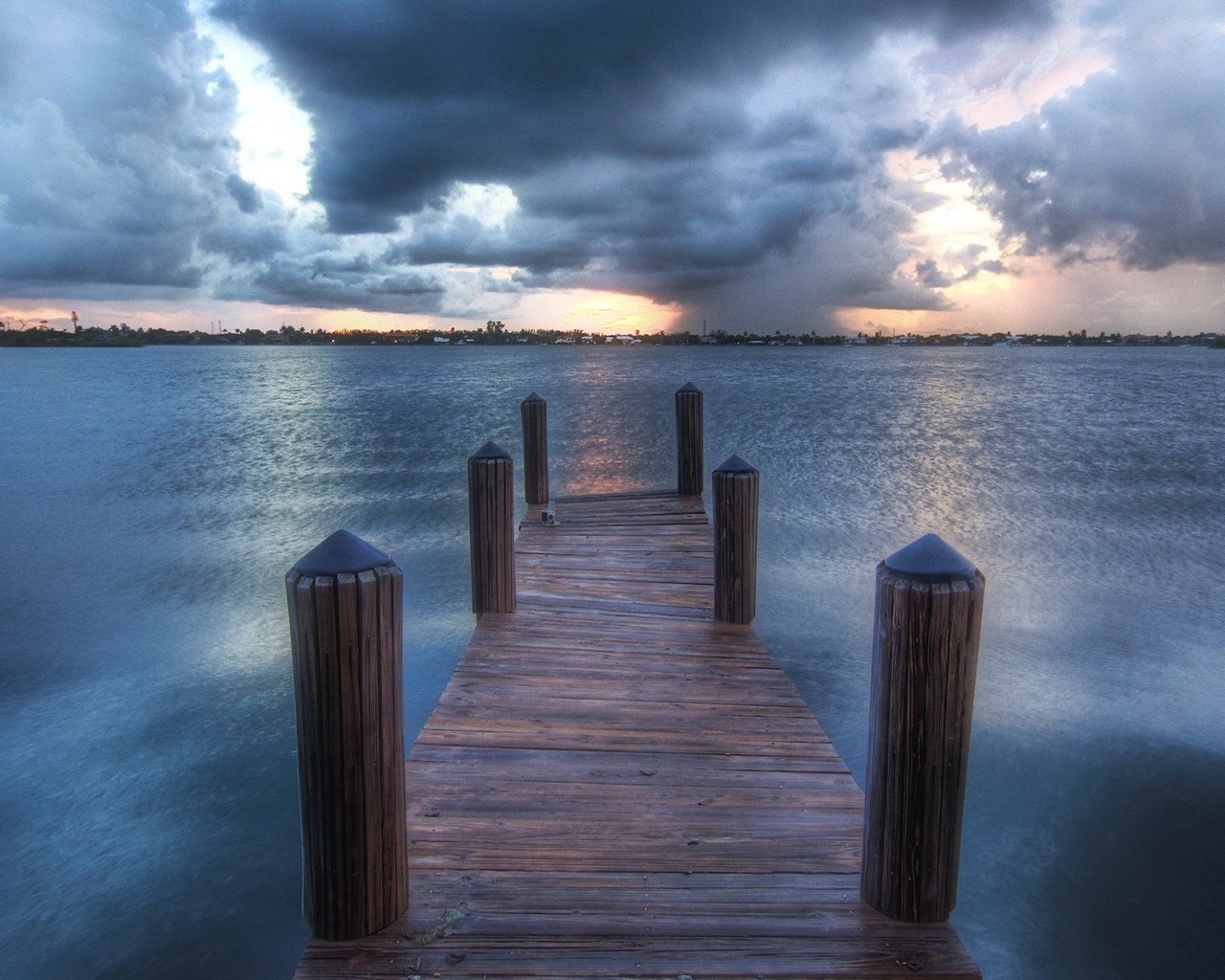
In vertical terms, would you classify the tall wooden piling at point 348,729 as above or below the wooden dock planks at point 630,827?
above

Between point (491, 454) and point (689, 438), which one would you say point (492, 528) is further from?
point (689, 438)

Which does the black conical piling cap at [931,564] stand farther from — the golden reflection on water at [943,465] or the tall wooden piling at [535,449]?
the golden reflection on water at [943,465]

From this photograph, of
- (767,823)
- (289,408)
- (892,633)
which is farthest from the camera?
(289,408)

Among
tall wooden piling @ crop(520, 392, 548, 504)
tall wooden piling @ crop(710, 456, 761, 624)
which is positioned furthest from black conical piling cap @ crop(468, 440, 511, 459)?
tall wooden piling @ crop(520, 392, 548, 504)

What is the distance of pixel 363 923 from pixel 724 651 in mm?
3481

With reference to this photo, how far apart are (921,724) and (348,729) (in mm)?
2038

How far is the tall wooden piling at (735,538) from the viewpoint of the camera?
245 inches

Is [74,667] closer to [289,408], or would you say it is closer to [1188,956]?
[1188,956]

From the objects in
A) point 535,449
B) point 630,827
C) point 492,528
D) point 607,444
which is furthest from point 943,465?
point 630,827

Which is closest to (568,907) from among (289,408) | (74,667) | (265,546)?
(74,667)

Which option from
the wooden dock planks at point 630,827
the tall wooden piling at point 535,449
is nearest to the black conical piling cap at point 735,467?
the wooden dock planks at point 630,827

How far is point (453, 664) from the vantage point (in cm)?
884

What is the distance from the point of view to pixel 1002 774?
6.83m

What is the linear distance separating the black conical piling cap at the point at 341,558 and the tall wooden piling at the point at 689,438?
8.14 metres
